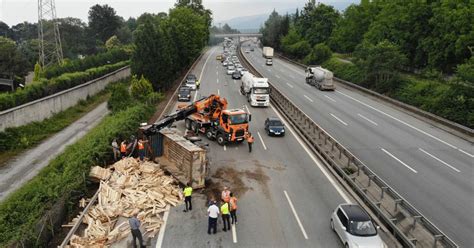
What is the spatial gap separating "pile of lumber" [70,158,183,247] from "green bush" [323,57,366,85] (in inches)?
1725

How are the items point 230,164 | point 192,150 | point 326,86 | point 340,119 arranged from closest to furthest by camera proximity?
1. point 192,150
2. point 230,164
3. point 340,119
4. point 326,86

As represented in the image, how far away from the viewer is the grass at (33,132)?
30.6 m

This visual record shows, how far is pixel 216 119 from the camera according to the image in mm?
29484

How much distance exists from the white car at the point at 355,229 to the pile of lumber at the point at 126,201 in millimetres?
8079

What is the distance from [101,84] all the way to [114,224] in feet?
155

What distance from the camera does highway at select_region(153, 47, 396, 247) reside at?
16328mm

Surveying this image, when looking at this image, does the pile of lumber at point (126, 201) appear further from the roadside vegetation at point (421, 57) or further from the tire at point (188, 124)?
the roadside vegetation at point (421, 57)

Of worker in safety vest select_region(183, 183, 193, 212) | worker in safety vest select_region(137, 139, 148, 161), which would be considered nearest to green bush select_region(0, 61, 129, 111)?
worker in safety vest select_region(137, 139, 148, 161)

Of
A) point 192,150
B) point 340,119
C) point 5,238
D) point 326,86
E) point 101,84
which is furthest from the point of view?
point 101,84

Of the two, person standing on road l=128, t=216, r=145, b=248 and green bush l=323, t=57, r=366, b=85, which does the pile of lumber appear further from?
green bush l=323, t=57, r=366, b=85

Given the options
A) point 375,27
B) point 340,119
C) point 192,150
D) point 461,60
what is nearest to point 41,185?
point 192,150

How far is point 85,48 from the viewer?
441 feet

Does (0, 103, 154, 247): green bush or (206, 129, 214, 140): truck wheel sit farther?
(206, 129, 214, 140): truck wheel

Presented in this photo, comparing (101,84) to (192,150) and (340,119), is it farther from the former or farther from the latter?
(192,150)
